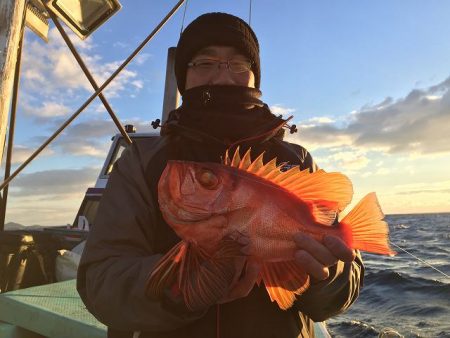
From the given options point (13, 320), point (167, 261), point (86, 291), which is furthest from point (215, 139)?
point (13, 320)

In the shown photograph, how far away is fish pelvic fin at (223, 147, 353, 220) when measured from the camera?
196cm

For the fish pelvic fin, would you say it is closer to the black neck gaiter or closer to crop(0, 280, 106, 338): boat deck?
the black neck gaiter

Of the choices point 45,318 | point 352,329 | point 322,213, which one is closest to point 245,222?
point 322,213

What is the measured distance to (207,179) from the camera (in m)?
1.78

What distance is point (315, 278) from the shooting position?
1.97 meters

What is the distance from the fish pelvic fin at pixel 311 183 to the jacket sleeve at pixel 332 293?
0.37 metres

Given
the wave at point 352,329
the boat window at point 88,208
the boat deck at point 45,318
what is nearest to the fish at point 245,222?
the boat deck at point 45,318

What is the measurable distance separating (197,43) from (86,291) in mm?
1850

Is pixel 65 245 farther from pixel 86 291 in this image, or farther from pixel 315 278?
pixel 315 278

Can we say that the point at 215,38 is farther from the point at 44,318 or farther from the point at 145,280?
the point at 44,318

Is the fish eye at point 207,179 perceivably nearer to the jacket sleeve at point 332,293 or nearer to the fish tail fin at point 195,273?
the fish tail fin at point 195,273

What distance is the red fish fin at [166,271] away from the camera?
1657 millimetres

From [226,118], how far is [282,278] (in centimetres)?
103

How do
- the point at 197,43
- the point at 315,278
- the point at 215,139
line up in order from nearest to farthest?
1. the point at 315,278
2. the point at 215,139
3. the point at 197,43
